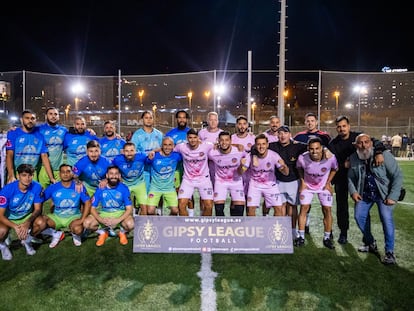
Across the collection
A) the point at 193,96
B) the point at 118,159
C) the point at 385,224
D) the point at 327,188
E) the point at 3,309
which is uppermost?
the point at 193,96

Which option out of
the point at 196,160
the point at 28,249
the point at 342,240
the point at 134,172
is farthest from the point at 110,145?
the point at 342,240

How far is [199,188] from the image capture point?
5.38m

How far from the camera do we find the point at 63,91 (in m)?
15.1

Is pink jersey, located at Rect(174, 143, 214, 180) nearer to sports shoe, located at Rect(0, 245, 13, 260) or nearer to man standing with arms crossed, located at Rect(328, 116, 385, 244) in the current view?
man standing with arms crossed, located at Rect(328, 116, 385, 244)

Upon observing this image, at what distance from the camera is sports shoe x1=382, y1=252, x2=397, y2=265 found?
4398 mm

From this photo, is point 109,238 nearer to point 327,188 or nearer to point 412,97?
point 327,188

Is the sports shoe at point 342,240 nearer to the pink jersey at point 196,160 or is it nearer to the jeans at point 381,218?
the jeans at point 381,218

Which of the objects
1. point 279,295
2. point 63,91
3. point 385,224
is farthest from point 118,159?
point 63,91

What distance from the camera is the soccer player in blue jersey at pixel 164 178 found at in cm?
544

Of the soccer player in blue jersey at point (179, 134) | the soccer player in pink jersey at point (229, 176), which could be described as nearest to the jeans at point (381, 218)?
the soccer player in pink jersey at point (229, 176)

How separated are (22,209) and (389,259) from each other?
16.2 feet

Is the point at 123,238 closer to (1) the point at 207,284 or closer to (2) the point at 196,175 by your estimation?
(2) the point at 196,175

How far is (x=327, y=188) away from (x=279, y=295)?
6.57ft

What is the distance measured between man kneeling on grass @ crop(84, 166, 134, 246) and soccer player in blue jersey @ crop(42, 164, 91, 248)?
0.41 feet
